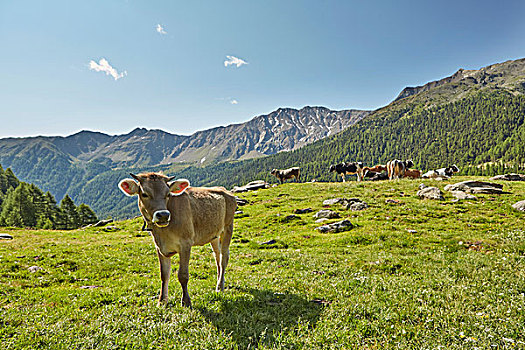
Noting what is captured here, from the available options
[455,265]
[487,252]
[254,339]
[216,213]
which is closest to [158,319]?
[254,339]

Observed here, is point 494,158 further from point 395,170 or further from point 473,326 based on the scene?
point 473,326

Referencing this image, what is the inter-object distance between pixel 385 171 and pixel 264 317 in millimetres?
57112

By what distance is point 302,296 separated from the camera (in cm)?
851

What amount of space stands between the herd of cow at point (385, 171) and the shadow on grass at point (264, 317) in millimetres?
43648

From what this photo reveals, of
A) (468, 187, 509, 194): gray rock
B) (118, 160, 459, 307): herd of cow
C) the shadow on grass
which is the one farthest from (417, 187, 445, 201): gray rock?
(118, 160, 459, 307): herd of cow

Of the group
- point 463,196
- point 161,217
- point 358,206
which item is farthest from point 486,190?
point 161,217

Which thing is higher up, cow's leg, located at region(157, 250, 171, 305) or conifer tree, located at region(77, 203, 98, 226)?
cow's leg, located at region(157, 250, 171, 305)

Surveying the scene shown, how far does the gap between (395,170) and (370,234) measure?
3544cm

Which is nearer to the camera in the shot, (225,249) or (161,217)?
(161,217)

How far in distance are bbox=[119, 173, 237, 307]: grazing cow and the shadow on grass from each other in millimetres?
1371

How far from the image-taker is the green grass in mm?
5715

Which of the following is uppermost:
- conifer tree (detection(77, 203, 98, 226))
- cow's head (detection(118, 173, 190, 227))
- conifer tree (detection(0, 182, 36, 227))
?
cow's head (detection(118, 173, 190, 227))

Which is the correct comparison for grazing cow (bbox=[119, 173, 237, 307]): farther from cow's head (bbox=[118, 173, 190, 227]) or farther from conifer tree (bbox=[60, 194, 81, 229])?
conifer tree (bbox=[60, 194, 81, 229])

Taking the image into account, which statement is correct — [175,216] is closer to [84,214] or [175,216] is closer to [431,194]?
[431,194]
